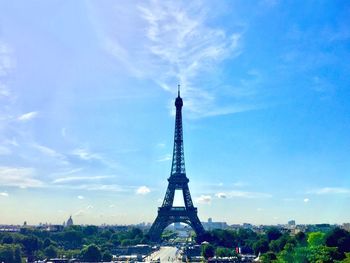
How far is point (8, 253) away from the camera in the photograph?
5331cm

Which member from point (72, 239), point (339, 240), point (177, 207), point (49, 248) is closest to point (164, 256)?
point (177, 207)

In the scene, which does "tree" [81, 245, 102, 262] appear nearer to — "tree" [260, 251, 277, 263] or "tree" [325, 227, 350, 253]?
"tree" [260, 251, 277, 263]

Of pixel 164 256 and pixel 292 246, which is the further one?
pixel 164 256

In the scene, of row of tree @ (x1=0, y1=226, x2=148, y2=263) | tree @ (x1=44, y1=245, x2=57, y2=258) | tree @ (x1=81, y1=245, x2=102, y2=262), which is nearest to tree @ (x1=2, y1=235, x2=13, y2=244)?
row of tree @ (x1=0, y1=226, x2=148, y2=263)

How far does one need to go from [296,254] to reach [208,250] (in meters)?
→ 21.5

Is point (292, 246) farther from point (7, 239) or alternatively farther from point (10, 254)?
point (7, 239)

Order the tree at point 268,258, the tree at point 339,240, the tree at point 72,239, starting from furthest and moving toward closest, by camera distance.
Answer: the tree at point 72,239 → the tree at point 339,240 → the tree at point 268,258

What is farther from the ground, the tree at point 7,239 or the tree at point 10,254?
the tree at point 7,239

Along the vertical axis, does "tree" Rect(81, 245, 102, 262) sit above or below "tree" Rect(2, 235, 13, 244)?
below

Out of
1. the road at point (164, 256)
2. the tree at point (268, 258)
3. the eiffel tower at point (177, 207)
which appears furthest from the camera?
the eiffel tower at point (177, 207)

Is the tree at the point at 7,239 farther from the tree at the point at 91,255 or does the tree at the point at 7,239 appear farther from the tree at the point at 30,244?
the tree at the point at 91,255

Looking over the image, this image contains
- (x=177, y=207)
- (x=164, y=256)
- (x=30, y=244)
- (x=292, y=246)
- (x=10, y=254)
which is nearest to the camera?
(x=10, y=254)

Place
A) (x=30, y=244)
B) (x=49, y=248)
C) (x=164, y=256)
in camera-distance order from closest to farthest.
→ (x=49, y=248), (x=30, y=244), (x=164, y=256)

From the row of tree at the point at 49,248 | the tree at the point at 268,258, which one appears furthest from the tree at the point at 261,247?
the row of tree at the point at 49,248
